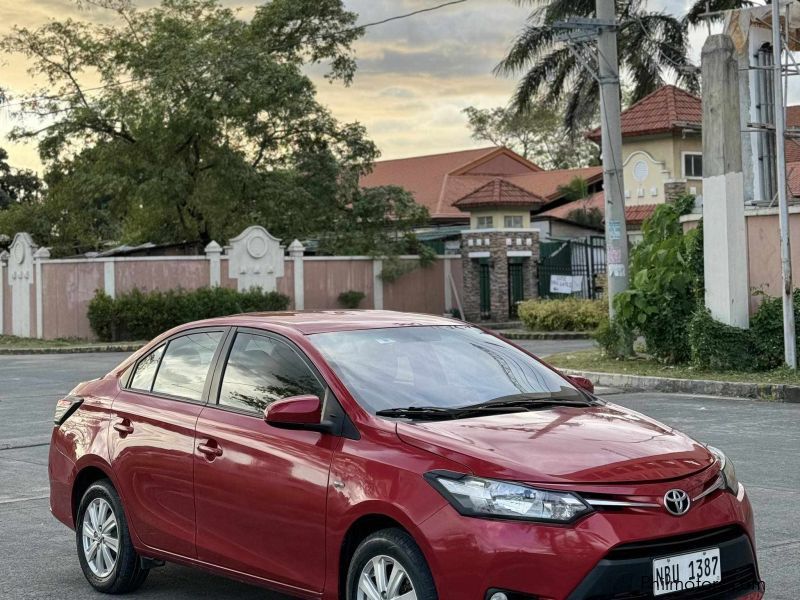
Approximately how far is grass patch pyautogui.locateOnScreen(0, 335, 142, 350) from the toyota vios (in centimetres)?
2770

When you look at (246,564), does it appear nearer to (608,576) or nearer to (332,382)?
(332,382)

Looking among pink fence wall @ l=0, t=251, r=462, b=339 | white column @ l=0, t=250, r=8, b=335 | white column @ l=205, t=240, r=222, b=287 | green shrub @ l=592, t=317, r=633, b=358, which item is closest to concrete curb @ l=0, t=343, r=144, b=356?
pink fence wall @ l=0, t=251, r=462, b=339

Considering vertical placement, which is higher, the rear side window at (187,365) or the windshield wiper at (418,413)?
the rear side window at (187,365)

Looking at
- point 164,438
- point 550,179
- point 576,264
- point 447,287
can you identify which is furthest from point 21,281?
point 164,438

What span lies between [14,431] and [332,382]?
9.76 meters

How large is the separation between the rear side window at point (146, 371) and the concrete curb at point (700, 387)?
11.2 m

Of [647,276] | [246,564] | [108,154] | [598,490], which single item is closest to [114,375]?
[246,564]

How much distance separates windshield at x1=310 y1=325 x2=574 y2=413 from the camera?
5.78 metres

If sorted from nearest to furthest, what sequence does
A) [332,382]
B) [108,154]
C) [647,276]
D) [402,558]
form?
[402,558] < [332,382] < [647,276] < [108,154]

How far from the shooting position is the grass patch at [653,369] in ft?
56.9

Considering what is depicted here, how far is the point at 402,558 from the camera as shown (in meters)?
4.95

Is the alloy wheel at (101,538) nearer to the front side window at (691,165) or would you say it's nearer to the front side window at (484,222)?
the front side window at (484,222)

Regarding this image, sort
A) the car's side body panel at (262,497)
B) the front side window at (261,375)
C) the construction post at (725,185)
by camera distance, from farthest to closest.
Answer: the construction post at (725,185) < the front side window at (261,375) < the car's side body panel at (262,497)

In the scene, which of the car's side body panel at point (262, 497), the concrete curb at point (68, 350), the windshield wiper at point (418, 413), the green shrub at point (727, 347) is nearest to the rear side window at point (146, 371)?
the car's side body panel at point (262, 497)
